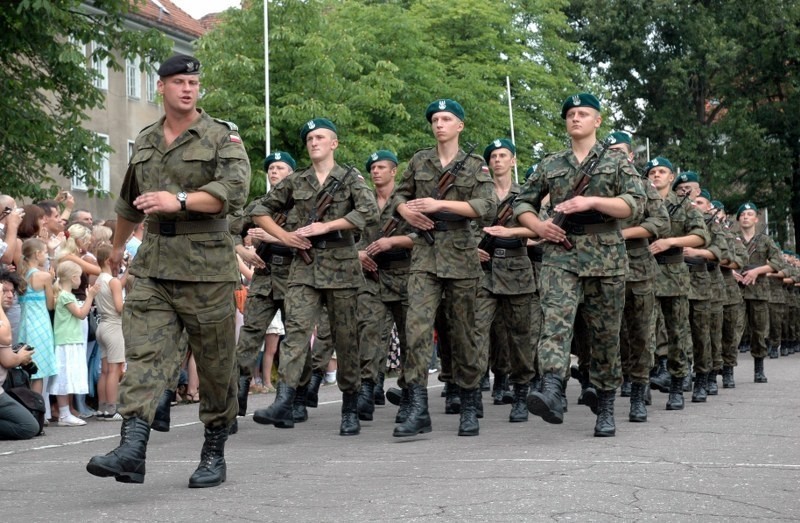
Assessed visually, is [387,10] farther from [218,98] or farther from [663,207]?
[663,207]

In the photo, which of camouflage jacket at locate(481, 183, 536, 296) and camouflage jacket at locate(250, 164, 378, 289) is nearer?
camouflage jacket at locate(250, 164, 378, 289)

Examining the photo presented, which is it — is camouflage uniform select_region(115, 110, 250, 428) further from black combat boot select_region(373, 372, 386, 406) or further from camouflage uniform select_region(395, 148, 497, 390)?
black combat boot select_region(373, 372, 386, 406)

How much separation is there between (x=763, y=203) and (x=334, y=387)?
37.5 meters

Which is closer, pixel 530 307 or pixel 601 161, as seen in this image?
pixel 601 161

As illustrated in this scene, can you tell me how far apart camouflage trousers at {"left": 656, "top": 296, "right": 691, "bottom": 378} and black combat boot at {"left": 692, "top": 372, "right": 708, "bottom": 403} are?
0.57 meters

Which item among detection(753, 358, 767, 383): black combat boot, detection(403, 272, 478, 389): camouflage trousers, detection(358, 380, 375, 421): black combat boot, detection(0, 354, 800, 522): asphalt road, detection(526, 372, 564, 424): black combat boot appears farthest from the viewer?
detection(753, 358, 767, 383): black combat boot

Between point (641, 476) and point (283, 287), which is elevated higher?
point (283, 287)

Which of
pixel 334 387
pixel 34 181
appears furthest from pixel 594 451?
pixel 34 181

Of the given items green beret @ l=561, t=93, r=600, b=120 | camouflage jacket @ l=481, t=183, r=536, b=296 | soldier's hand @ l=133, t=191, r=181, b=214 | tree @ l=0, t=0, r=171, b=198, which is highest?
tree @ l=0, t=0, r=171, b=198

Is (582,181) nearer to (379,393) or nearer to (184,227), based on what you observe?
(184,227)

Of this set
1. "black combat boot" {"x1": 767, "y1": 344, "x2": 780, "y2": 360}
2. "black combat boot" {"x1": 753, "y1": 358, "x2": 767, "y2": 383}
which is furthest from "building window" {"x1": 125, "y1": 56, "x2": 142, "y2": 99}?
"black combat boot" {"x1": 753, "y1": 358, "x2": 767, "y2": 383}

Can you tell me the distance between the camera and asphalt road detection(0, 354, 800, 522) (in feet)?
21.9

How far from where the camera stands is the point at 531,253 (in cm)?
1330

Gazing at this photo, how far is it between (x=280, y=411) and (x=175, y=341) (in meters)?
2.73
